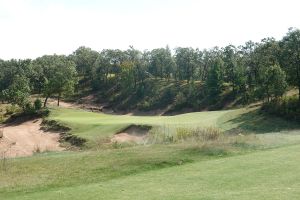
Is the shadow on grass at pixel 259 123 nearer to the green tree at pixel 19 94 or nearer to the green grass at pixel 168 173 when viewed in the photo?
the green grass at pixel 168 173

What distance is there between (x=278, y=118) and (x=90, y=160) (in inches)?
1343

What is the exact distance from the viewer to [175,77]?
367 ft

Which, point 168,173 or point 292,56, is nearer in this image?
point 168,173

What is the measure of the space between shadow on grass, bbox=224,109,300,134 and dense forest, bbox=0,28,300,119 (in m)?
2.16

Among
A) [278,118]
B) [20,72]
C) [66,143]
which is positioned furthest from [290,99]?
[20,72]

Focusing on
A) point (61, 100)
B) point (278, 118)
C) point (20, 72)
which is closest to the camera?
point (278, 118)

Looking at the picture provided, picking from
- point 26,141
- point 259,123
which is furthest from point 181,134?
point 26,141

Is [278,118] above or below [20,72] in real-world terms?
below

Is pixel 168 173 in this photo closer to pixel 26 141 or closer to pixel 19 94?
pixel 26 141

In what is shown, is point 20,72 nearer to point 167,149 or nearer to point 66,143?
point 66,143

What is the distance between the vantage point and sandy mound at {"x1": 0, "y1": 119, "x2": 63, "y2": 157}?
46.3 m

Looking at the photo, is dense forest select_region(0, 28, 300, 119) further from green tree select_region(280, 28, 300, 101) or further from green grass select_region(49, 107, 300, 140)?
green grass select_region(49, 107, 300, 140)

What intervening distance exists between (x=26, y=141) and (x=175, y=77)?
63.2 m

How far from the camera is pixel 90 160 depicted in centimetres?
2495
